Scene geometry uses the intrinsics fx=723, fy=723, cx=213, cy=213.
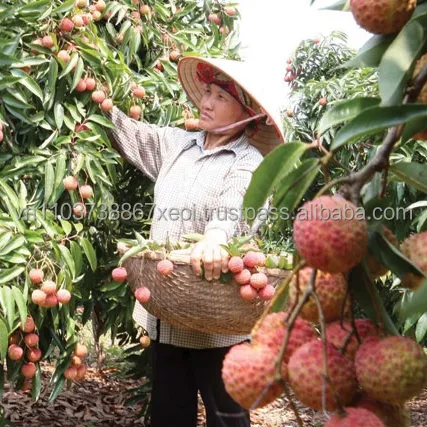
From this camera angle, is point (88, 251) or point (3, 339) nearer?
point (3, 339)

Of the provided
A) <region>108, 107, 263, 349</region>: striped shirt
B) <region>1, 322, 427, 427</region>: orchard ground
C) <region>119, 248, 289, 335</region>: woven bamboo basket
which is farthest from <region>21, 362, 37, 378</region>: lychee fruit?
<region>1, 322, 427, 427</region>: orchard ground

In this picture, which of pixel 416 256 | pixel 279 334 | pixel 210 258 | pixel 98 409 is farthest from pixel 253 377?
pixel 98 409

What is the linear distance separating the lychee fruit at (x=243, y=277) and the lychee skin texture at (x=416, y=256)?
1.17m

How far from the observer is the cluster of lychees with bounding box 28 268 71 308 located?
1.85 m

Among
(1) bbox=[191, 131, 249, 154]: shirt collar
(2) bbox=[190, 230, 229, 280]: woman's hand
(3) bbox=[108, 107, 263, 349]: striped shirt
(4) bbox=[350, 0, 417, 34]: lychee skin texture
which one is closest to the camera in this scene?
(4) bbox=[350, 0, 417, 34]: lychee skin texture

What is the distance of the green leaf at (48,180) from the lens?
1.97 meters

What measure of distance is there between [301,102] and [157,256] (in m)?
3.83

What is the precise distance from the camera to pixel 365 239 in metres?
0.48

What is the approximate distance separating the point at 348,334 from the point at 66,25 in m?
1.72

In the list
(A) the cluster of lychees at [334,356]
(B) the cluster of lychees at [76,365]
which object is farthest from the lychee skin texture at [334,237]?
(B) the cluster of lychees at [76,365]

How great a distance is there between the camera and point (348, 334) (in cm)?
51

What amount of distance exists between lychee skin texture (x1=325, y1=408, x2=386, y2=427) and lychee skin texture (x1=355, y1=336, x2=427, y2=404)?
2cm

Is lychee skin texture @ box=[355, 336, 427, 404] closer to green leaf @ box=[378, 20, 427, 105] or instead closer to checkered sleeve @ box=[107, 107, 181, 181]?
green leaf @ box=[378, 20, 427, 105]

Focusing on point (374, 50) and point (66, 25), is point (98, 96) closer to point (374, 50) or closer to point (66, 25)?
point (66, 25)
